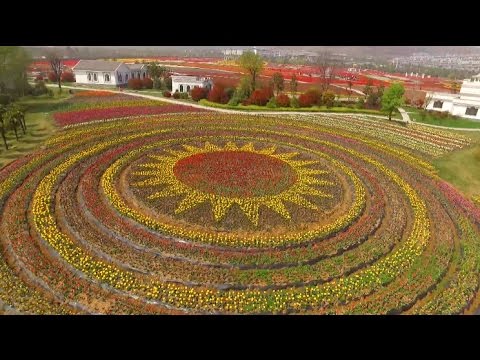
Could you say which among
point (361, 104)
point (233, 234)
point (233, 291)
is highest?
point (361, 104)

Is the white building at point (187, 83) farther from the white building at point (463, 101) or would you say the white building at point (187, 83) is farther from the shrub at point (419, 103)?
the white building at point (463, 101)

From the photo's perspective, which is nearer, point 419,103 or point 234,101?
point 234,101

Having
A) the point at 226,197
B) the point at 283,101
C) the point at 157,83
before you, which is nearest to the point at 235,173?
the point at 226,197

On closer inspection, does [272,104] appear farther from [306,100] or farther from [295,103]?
[306,100]

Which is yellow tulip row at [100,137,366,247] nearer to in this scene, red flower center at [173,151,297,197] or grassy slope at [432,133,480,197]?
red flower center at [173,151,297,197]

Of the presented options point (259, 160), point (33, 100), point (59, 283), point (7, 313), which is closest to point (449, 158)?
point (259, 160)

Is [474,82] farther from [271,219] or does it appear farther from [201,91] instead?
[271,219]
